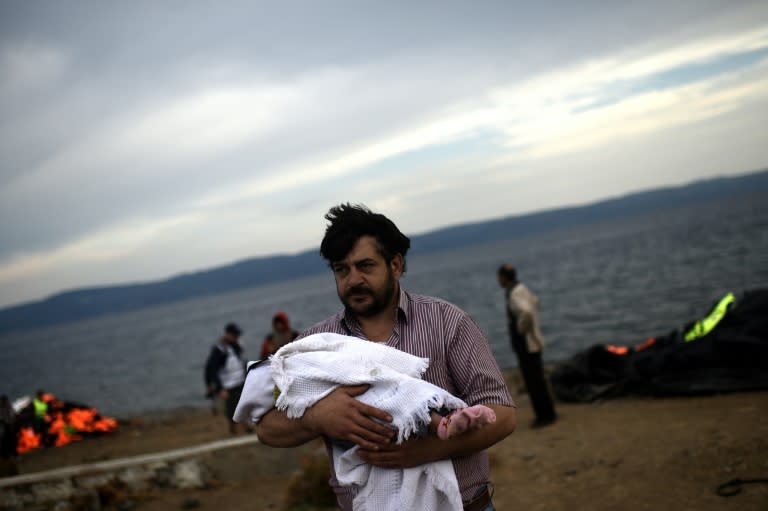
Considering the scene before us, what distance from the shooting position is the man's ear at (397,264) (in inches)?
96.4

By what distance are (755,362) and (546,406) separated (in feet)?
9.05

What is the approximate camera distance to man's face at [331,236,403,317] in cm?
234

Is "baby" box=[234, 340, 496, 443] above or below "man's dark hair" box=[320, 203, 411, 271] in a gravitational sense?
below

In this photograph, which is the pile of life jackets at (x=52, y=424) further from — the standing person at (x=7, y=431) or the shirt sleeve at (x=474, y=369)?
the shirt sleeve at (x=474, y=369)

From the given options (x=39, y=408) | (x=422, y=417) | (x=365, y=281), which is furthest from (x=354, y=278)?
(x=39, y=408)

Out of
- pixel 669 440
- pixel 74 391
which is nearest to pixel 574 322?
pixel 669 440

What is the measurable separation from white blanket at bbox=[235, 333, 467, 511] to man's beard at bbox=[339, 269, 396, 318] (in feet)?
0.59

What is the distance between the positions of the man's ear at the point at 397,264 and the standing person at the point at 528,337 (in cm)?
585

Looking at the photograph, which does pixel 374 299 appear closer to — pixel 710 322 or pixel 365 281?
pixel 365 281

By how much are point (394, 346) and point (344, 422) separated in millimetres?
387

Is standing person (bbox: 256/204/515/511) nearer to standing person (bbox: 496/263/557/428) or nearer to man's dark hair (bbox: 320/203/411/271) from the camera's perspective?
man's dark hair (bbox: 320/203/411/271)

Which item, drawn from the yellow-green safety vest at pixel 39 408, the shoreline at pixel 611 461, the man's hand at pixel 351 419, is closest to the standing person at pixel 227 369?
the shoreline at pixel 611 461

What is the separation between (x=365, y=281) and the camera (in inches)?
92.2

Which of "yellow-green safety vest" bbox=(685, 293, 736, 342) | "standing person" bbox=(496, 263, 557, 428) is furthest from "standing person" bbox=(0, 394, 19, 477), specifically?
"yellow-green safety vest" bbox=(685, 293, 736, 342)
